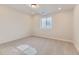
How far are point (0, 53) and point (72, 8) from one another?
0.97m

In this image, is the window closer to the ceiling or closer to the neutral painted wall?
the ceiling

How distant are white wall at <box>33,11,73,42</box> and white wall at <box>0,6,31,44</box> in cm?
11

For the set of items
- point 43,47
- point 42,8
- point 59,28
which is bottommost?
point 43,47

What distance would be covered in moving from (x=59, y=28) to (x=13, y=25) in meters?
0.58

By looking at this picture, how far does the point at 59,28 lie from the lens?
1.12 metres

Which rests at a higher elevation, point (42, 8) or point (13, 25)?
point (42, 8)

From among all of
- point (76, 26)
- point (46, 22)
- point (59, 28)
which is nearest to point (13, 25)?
point (46, 22)

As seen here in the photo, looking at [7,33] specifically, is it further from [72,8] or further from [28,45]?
[72,8]

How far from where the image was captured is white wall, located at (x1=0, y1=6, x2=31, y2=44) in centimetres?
107

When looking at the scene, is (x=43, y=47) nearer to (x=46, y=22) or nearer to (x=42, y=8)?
(x=46, y=22)

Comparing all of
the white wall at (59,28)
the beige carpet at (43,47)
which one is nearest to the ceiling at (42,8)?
the white wall at (59,28)

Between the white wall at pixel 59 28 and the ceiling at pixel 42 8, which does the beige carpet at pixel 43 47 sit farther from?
the ceiling at pixel 42 8

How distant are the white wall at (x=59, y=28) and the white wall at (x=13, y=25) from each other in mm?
114

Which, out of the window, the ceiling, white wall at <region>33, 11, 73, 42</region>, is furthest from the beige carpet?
the ceiling
